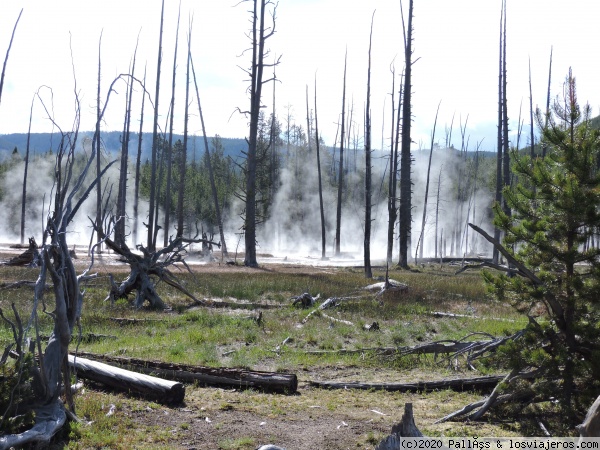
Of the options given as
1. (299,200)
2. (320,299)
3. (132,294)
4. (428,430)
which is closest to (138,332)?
(132,294)

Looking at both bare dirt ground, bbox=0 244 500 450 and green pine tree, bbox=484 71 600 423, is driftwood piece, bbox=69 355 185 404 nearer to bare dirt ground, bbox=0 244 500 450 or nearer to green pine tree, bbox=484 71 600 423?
bare dirt ground, bbox=0 244 500 450

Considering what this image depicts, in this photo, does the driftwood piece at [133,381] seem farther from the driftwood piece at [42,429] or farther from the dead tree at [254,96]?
the dead tree at [254,96]

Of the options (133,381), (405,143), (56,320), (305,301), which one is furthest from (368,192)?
(56,320)

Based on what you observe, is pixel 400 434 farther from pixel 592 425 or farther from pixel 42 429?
pixel 42 429

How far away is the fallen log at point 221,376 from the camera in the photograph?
721 centimetres

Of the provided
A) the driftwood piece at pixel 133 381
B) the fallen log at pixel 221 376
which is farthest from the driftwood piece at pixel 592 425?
the driftwood piece at pixel 133 381

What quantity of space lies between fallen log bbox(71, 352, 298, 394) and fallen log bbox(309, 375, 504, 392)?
0.59m

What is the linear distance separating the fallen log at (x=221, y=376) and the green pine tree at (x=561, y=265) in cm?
255

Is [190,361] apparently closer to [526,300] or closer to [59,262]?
[59,262]

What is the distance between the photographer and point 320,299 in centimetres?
1509

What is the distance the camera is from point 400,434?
4344 mm

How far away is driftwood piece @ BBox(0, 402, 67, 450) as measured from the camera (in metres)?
4.33

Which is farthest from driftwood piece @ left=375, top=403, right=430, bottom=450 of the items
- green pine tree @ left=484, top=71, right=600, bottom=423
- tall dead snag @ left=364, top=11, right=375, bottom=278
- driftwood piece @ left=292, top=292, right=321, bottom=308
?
tall dead snag @ left=364, top=11, right=375, bottom=278

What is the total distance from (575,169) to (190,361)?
5.59 meters
